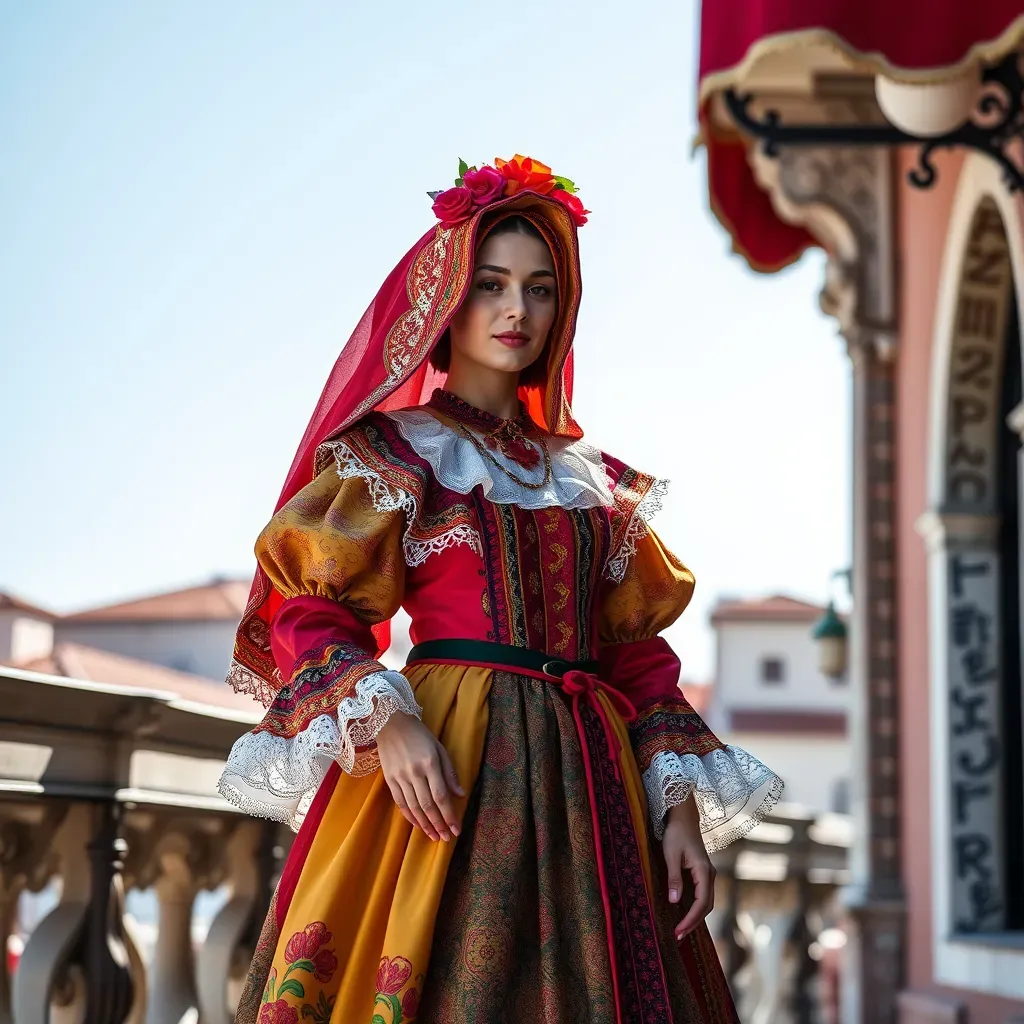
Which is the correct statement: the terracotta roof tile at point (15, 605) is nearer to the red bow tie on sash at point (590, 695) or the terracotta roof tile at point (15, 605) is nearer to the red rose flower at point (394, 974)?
the red bow tie on sash at point (590, 695)

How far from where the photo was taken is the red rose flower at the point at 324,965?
2.19 meters

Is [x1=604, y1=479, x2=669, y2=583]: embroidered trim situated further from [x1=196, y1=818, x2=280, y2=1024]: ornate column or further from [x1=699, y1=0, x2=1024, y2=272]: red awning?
[x1=699, y1=0, x2=1024, y2=272]: red awning

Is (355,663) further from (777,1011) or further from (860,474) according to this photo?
(860,474)

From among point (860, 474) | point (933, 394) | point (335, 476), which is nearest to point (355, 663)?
point (335, 476)

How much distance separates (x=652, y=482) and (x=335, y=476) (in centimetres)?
63

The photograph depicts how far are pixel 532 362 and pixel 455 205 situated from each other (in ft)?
1.06

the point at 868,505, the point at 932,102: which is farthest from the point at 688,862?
the point at 868,505

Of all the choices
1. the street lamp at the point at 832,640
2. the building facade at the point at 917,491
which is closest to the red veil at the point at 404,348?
the building facade at the point at 917,491

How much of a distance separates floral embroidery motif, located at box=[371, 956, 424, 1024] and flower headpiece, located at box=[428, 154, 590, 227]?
1192 millimetres

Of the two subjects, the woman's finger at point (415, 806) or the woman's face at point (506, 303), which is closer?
the woman's finger at point (415, 806)

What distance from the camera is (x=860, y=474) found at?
763 cm

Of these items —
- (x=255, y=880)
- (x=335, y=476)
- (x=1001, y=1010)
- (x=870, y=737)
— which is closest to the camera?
(x=335, y=476)

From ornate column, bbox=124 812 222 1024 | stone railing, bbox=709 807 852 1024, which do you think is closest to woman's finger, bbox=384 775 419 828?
ornate column, bbox=124 812 222 1024

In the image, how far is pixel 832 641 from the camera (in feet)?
28.2
